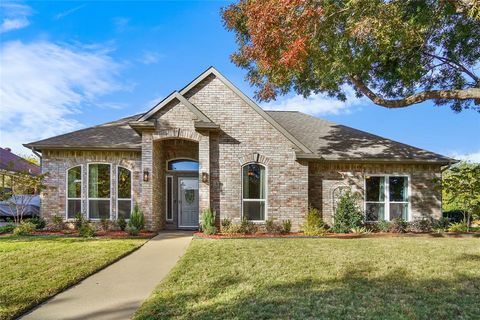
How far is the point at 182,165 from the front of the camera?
15383mm

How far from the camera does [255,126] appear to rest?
1377 cm

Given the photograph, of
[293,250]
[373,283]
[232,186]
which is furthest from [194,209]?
[373,283]

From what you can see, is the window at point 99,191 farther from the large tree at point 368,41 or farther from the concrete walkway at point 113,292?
the large tree at point 368,41

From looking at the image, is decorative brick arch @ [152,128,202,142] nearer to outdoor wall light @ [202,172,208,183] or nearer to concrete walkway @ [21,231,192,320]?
outdoor wall light @ [202,172,208,183]

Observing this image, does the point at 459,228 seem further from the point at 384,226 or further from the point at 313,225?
the point at 313,225

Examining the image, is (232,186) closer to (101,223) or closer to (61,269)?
(101,223)

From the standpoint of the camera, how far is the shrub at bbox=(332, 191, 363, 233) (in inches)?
542

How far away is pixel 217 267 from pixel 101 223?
27.3 ft

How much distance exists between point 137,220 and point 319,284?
8520mm

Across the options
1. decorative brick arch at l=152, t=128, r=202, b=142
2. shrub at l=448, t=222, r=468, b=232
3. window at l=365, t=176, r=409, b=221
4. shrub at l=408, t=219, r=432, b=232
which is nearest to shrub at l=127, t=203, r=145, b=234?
decorative brick arch at l=152, t=128, r=202, b=142

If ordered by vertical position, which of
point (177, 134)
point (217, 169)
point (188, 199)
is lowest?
point (188, 199)

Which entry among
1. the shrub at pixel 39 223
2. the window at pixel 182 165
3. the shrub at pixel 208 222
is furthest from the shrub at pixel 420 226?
the shrub at pixel 39 223

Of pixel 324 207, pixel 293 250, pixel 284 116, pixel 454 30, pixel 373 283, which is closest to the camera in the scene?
pixel 373 283

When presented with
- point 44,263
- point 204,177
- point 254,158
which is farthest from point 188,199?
point 44,263
